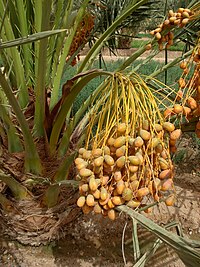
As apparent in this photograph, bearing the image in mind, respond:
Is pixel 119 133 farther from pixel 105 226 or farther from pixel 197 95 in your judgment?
pixel 105 226

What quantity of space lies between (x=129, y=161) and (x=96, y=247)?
849 mm

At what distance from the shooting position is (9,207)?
116 cm

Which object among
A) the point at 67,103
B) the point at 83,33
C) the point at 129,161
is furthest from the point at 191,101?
the point at 83,33

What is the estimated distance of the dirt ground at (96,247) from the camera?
49.8 inches

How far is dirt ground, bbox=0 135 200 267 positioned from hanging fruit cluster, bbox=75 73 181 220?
63 centimetres

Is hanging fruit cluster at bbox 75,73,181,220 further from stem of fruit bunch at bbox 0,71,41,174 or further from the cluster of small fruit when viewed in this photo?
stem of fruit bunch at bbox 0,71,41,174

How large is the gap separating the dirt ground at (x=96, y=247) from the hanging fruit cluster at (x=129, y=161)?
2.05ft

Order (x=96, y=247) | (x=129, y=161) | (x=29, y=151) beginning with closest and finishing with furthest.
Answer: (x=129, y=161), (x=29, y=151), (x=96, y=247)

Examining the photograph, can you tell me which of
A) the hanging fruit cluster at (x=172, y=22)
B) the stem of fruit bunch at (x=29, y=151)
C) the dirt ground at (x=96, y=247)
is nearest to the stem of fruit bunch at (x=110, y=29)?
the hanging fruit cluster at (x=172, y=22)

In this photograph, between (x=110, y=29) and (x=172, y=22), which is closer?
(x=172, y=22)

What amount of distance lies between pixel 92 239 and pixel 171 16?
3.01ft

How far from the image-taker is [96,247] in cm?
135

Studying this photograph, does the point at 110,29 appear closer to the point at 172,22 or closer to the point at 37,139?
the point at 172,22

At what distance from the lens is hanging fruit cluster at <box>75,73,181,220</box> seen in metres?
0.60
